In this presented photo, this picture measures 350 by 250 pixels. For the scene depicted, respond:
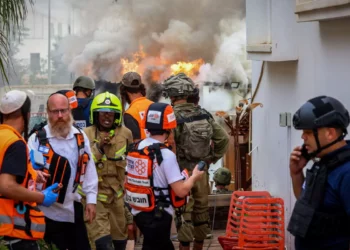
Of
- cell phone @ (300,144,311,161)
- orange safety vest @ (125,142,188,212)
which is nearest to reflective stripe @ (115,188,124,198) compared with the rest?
orange safety vest @ (125,142,188,212)

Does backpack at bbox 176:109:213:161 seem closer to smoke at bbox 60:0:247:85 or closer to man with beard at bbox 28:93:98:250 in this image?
man with beard at bbox 28:93:98:250

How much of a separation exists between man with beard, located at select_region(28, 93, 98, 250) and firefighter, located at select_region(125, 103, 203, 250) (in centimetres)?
43

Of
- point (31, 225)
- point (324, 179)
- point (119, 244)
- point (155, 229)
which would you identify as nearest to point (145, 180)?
point (155, 229)

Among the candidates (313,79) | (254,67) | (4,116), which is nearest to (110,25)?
(254,67)

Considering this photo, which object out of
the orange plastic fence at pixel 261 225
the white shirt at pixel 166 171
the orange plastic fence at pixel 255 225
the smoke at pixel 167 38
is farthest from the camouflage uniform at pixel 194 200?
the smoke at pixel 167 38

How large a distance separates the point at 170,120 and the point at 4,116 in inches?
58.5

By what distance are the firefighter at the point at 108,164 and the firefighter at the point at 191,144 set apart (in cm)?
89

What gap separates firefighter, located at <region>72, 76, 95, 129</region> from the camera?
8719mm

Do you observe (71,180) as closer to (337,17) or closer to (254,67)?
(337,17)

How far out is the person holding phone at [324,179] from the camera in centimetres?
459

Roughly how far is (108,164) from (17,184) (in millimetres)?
2481

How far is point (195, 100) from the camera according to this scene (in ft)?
28.7

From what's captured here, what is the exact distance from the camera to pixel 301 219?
472 cm

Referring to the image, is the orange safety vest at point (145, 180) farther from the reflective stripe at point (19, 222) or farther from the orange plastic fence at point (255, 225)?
the orange plastic fence at point (255, 225)
